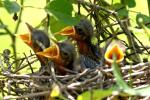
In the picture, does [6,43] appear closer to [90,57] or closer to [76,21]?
[90,57]

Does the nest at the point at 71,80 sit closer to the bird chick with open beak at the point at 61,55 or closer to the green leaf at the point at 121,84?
the bird chick with open beak at the point at 61,55

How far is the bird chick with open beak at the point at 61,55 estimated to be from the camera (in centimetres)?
A: 166

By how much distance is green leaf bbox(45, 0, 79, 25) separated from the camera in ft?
4.80

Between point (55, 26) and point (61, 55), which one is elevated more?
point (55, 26)

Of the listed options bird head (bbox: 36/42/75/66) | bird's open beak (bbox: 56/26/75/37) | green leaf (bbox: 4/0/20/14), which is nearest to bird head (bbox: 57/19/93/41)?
bird's open beak (bbox: 56/26/75/37)

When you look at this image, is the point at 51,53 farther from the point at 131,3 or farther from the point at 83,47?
the point at 131,3

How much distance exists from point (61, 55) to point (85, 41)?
29 centimetres

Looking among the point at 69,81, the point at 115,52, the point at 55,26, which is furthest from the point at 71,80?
the point at 55,26

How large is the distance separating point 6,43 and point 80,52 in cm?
38

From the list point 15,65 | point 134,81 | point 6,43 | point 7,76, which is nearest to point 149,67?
point 134,81

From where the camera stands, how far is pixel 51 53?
65.4 inches

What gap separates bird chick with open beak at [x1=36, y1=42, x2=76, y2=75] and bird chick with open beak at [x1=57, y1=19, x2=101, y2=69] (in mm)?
70

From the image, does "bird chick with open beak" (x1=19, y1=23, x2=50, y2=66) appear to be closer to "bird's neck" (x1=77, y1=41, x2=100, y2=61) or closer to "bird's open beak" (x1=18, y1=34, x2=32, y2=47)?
"bird's open beak" (x1=18, y1=34, x2=32, y2=47)

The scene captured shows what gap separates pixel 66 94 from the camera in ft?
4.14
